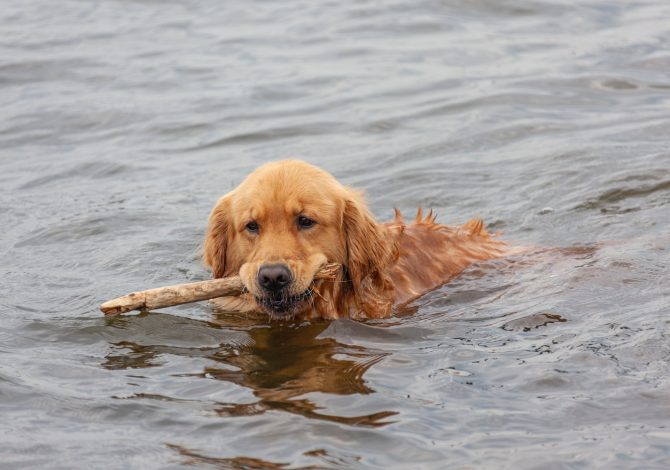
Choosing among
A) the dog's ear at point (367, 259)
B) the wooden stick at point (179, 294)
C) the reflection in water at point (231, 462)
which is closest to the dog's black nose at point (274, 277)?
the wooden stick at point (179, 294)

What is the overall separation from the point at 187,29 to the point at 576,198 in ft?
33.4

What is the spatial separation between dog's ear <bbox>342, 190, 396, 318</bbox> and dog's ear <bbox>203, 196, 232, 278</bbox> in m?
0.84

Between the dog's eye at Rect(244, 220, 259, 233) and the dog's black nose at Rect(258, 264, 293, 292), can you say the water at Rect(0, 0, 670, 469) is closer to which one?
the dog's black nose at Rect(258, 264, 293, 292)

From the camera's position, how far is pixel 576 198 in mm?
10859

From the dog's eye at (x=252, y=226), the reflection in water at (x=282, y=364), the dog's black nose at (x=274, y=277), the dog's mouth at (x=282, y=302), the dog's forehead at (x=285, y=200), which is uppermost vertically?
the dog's forehead at (x=285, y=200)

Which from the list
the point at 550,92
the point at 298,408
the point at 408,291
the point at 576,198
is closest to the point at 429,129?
the point at 550,92

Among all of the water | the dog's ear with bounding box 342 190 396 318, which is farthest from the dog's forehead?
the water

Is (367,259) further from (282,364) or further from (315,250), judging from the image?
(282,364)

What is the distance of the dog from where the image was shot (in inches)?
290

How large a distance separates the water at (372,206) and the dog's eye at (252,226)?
29.1 inches

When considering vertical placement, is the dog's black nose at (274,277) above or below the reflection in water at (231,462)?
above

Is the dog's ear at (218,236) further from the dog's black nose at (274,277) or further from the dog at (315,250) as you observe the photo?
the dog's black nose at (274,277)

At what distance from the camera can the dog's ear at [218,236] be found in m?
7.98

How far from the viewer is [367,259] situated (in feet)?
26.2
